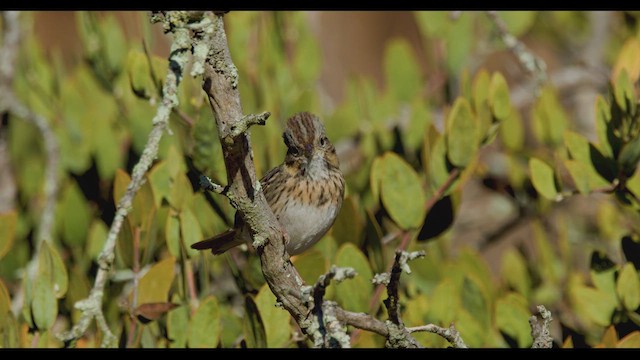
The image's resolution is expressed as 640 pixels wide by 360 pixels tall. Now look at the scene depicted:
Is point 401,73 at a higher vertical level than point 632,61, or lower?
higher

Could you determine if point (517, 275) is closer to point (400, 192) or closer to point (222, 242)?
point (400, 192)

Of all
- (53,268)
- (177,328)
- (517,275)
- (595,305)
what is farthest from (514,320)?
A: (53,268)

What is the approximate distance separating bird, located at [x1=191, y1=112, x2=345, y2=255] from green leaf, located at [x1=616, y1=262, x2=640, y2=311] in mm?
880

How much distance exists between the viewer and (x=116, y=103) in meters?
4.06

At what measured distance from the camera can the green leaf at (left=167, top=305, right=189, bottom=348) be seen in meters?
2.74

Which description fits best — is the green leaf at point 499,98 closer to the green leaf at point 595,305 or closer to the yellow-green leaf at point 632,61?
the yellow-green leaf at point 632,61

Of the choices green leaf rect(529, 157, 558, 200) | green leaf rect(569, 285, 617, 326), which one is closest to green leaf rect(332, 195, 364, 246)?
green leaf rect(529, 157, 558, 200)

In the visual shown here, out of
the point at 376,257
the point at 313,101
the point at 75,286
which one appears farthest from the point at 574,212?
the point at 75,286

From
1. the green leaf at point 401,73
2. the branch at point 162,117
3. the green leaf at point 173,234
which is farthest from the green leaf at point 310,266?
the green leaf at point 401,73

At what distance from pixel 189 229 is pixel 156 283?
20 cm

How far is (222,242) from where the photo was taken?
9.82 ft

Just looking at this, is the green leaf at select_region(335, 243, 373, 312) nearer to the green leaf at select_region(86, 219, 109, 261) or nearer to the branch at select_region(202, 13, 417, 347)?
the branch at select_region(202, 13, 417, 347)
